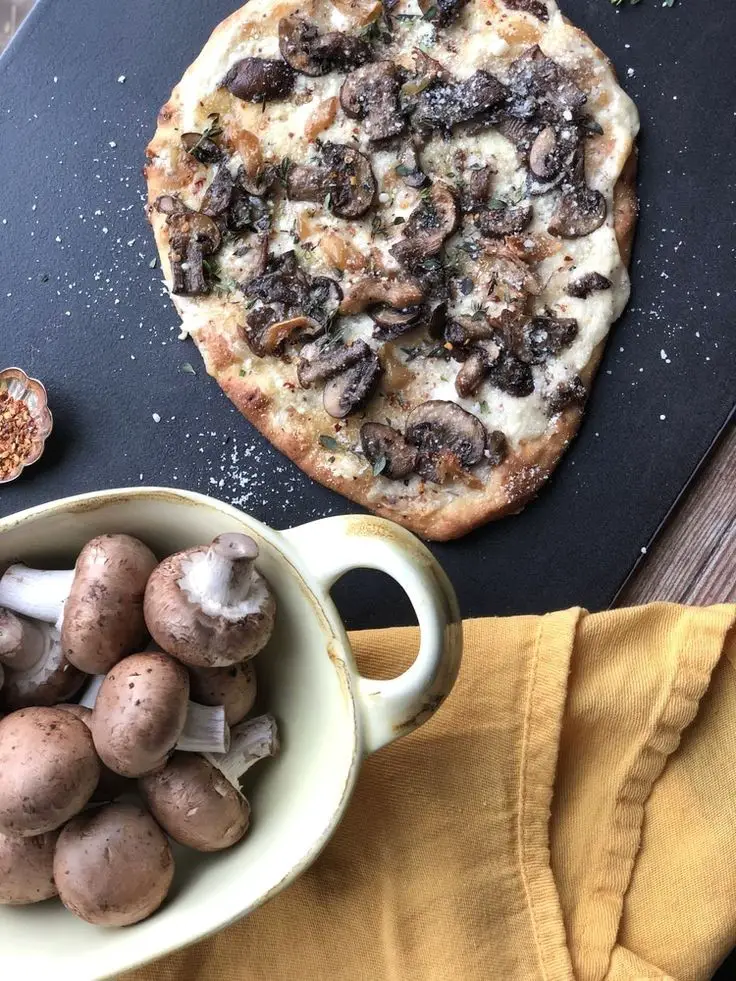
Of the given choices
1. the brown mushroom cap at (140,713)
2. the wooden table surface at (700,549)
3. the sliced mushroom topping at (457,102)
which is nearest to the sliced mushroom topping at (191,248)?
the sliced mushroom topping at (457,102)

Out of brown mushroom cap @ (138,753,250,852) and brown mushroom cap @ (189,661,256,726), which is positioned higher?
brown mushroom cap @ (189,661,256,726)

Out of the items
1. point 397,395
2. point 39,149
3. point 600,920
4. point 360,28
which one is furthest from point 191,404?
point 600,920

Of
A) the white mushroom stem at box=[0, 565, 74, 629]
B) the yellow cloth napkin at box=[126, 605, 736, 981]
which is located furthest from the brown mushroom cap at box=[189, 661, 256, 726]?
the yellow cloth napkin at box=[126, 605, 736, 981]

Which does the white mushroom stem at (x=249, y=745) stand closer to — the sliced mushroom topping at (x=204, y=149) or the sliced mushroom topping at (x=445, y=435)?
the sliced mushroom topping at (x=445, y=435)

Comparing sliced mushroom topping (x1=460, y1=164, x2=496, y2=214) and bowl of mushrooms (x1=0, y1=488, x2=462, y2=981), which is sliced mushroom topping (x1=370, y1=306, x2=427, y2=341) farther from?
bowl of mushrooms (x1=0, y1=488, x2=462, y2=981)

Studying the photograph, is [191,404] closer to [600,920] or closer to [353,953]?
[353,953]

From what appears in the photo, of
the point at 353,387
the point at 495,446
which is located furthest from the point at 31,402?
the point at 495,446


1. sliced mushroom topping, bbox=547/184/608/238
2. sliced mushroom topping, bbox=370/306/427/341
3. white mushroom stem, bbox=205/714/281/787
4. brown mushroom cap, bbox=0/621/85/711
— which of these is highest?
sliced mushroom topping, bbox=547/184/608/238
